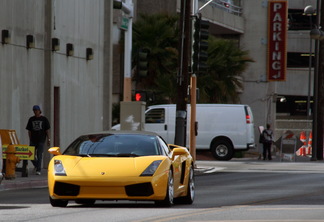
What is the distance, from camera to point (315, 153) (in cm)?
4541

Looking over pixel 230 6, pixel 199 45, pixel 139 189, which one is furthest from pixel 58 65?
pixel 230 6

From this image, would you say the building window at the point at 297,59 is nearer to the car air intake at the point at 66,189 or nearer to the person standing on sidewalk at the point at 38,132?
the person standing on sidewalk at the point at 38,132

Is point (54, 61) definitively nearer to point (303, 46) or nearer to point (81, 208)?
point (81, 208)

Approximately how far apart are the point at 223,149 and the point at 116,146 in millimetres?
27167

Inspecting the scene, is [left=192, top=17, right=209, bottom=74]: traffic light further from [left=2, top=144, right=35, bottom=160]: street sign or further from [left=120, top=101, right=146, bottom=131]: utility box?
[left=2, top=144, right=35, bottom=160]: street sign

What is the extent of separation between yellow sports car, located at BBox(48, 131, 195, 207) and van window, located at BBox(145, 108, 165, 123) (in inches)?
1021

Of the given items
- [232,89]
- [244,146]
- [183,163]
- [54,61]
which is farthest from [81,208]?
[232,89]

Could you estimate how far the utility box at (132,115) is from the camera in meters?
30.5

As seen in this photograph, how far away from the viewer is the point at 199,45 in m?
31.6

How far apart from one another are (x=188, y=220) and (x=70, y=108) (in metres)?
19.5

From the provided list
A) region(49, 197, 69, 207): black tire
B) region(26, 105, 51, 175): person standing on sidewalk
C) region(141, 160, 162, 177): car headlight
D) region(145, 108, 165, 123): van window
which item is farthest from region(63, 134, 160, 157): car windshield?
region(145, 108, 165, 123): van window

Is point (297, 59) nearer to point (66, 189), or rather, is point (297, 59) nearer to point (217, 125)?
point (217, 125)

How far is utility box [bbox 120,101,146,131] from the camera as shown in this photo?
30469mm

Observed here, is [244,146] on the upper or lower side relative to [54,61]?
lower
